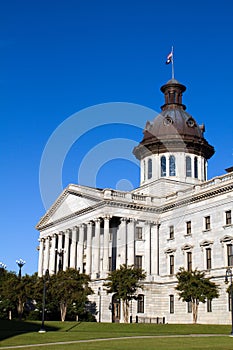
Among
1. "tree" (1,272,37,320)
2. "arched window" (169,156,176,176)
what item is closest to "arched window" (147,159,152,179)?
"arched window" (169,156,176,176)

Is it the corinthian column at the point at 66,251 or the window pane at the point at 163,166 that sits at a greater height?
the window pane at the point at 163,166

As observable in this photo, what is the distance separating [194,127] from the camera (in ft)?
267

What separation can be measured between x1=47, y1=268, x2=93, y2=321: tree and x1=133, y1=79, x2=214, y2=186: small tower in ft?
77.7

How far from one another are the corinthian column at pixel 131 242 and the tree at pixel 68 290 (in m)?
8.55

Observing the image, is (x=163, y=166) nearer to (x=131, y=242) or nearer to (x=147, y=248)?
(x=147, y=248)

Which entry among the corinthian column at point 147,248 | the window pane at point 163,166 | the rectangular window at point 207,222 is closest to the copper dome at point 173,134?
the window pane at point 163,166

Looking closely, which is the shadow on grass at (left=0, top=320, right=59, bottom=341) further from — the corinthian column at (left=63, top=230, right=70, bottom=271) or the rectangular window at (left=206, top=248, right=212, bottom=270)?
the corinthian column at (left=63, top=230, right=70, bottom=271)

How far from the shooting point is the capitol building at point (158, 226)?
61125 mm

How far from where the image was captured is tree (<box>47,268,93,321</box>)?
57.2m

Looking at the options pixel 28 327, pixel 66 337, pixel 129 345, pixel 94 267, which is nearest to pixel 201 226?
pixel 94 267

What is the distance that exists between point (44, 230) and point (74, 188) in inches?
472

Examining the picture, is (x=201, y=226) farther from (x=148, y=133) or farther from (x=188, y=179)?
(x=148, y=133)

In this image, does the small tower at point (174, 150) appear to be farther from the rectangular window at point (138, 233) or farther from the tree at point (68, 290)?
the tree at point (68, 290)

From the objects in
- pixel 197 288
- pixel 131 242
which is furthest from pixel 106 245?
pixel 197 288
